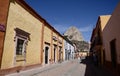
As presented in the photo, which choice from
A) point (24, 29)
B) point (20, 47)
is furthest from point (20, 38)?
point (24, 29)

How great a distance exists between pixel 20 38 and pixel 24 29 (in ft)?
4.15

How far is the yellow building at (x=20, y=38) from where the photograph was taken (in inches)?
420

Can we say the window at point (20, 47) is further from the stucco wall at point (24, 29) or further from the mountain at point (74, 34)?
the mountain at point (74, 34)

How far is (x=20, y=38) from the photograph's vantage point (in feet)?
42.3

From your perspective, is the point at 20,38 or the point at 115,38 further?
the point at 20,38

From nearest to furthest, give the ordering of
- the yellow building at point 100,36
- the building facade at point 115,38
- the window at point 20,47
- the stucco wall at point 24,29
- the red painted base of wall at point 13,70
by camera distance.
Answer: the red painted base of wall at point 13,70, the stucco wall at point 24,29, the building facade at point 115,38, the window at point 20,47, the yellow building at point 100,36

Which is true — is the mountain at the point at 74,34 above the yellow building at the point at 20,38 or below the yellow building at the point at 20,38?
above

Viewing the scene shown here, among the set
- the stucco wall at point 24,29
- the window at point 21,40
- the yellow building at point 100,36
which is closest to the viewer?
the stucco wall at point 24,29

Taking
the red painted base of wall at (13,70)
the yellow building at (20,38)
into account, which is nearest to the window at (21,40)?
the yellow building at (20,38)

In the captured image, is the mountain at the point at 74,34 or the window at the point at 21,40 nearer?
the window at the point at 21,40

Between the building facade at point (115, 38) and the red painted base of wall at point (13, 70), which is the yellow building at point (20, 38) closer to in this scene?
the red painted base of wall at point (13, 70)

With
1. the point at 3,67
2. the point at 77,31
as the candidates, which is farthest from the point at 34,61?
the point at 77,31

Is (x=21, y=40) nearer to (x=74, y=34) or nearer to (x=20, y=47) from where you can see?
(x=20, y=47)

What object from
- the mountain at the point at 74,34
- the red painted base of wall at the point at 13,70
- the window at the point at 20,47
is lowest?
the red painted base of wall at the point at 13,70
